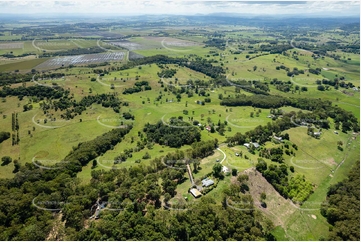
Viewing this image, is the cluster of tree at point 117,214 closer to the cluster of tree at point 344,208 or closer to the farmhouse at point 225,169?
the farmhouse at point 225,169

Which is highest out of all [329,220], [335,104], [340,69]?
[340,69]

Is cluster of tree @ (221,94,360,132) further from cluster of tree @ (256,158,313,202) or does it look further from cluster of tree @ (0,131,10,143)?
cluster of tree @ (0,131,10,143)

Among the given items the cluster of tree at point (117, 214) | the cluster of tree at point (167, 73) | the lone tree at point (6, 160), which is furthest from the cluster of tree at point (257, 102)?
the lone tree at point (6, 160)

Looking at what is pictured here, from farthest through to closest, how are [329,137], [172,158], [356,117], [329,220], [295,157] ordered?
1. [356,117]
2. [329,137]
3. [295,157]
4. [172,158]
5. [329,220]

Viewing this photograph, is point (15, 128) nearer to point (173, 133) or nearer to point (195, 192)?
point (173, 133)

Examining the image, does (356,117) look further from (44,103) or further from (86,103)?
(44,103)

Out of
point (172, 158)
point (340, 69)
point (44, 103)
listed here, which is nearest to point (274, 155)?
point (172, 158)

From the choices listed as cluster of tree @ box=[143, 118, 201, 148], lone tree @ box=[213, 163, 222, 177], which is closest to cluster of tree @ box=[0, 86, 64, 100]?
cluster of tree @ box=[143, 118, 201, 148]
